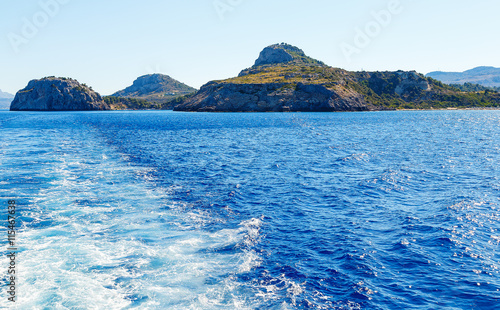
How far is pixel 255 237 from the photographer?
2342cm

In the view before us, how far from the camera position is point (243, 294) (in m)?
16.3

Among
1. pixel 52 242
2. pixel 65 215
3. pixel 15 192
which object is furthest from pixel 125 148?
pixel 52 242

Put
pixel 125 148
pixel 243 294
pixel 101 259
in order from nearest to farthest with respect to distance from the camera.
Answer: pixel 243 294
pixel 101 259
pixel 125 148

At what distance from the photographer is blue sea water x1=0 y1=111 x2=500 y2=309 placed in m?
16.3

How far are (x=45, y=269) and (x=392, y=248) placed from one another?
70.3ft

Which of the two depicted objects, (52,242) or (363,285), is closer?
(363,285)

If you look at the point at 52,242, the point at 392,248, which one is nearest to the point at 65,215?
the point at 52,242

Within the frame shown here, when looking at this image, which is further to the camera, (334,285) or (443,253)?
(443,253)

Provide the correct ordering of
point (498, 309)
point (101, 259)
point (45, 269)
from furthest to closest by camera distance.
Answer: point (101, 259), point (45, 269), point (498, 309)

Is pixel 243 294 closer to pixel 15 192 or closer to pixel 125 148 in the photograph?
pixel 15 192

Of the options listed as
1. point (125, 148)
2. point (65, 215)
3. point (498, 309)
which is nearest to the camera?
point (498, 309)

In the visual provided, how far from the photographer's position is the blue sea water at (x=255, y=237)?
16.3 meters

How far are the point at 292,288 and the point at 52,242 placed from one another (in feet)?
54.8

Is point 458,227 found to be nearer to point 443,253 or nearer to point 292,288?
point 443,253
